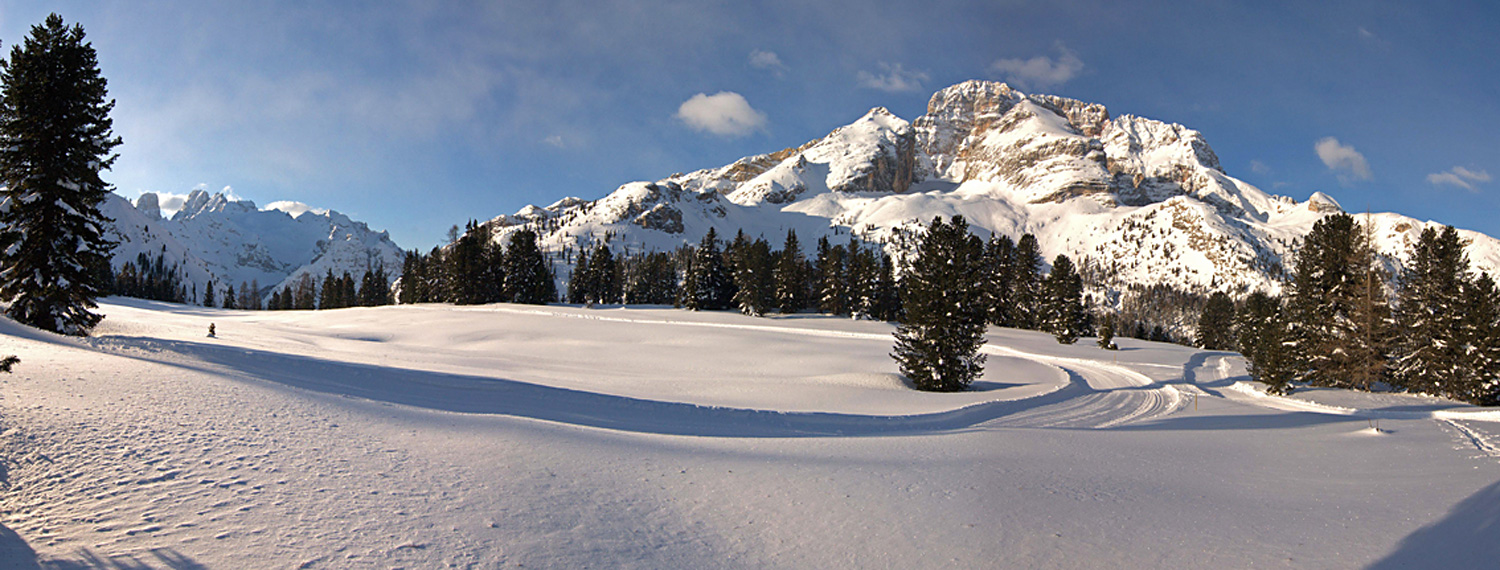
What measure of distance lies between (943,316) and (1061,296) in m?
39.4

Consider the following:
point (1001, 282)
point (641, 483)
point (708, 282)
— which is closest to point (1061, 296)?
point (1001, 282)

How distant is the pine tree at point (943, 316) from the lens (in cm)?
2078

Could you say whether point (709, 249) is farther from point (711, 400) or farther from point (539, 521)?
point (539, 521)

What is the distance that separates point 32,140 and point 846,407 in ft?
87.1

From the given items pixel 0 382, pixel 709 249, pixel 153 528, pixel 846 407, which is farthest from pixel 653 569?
pixel 709 249

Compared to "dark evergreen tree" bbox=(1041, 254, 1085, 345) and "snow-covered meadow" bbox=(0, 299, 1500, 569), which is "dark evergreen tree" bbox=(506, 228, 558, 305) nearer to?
"dark evergreen tree" bbox=(1041, 254, 1085, 345)

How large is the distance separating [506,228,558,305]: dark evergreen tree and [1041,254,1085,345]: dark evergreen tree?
58153mm

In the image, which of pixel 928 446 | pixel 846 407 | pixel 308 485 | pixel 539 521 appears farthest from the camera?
pixel 846 407

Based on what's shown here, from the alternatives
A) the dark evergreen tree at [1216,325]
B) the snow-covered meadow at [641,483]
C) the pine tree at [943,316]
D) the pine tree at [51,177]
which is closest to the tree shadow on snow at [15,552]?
the snow-covered meadow at [641,483]

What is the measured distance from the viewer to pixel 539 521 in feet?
15.4

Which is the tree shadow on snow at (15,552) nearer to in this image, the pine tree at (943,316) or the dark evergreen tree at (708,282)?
the pine tree at (943,316)

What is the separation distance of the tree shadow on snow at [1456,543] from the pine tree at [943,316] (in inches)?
564

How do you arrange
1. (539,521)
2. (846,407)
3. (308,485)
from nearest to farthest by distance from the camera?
(539,521), (308,485), (846,407)

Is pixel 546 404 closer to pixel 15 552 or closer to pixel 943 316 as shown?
pixel 15 552
